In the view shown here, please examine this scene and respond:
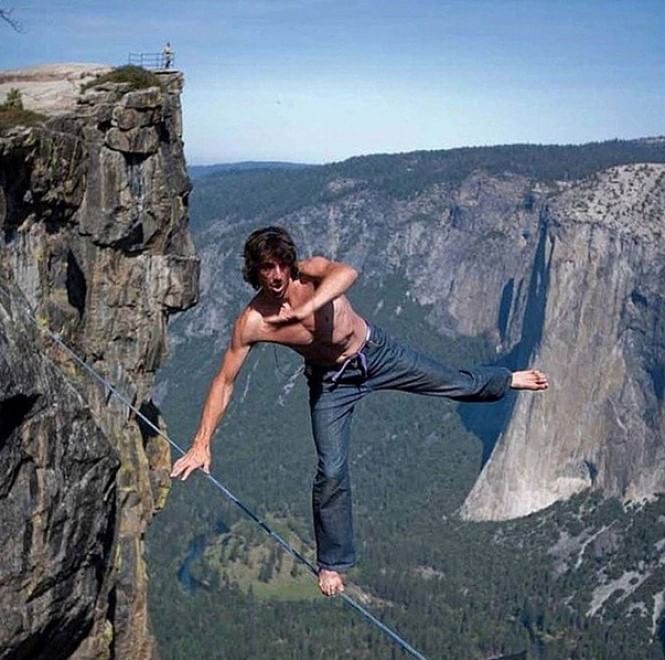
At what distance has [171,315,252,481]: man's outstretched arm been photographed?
758cm

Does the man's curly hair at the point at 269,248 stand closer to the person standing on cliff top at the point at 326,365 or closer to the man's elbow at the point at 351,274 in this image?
the person standing on cliff top at the point at 326,365

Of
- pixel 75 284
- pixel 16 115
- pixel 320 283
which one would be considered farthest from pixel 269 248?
pixel 75 284

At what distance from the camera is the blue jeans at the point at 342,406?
25.8 ft

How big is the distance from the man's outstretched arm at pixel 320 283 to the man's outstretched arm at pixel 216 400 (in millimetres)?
237

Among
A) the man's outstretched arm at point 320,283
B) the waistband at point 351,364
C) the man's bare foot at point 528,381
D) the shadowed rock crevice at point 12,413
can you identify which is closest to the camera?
the man's outstretched arm at point 320,283

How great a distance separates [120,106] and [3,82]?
4.10 m

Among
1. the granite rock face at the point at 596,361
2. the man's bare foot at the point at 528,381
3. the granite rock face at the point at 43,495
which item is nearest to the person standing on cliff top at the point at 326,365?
the man's bare foot at the point at 528,381

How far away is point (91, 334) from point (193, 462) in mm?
Answer: 11442

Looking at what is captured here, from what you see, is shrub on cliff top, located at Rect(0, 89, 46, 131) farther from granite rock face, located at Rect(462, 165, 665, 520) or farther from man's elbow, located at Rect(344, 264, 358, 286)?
granite rock face, located at Rect(462, 165, 665, 520)

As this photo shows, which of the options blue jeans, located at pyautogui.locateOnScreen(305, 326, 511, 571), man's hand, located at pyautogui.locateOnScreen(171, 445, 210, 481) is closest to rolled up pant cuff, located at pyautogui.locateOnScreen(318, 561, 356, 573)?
blue jeans, located at pyautogui.locateOnScreen(305, 326, 511, 571)

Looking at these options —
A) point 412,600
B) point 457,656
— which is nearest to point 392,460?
point 412,600

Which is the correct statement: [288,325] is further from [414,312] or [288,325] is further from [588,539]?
[414,312]

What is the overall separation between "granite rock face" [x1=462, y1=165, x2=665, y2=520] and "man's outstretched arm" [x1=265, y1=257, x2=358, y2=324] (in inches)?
3082

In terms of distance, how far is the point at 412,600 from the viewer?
72438mm
